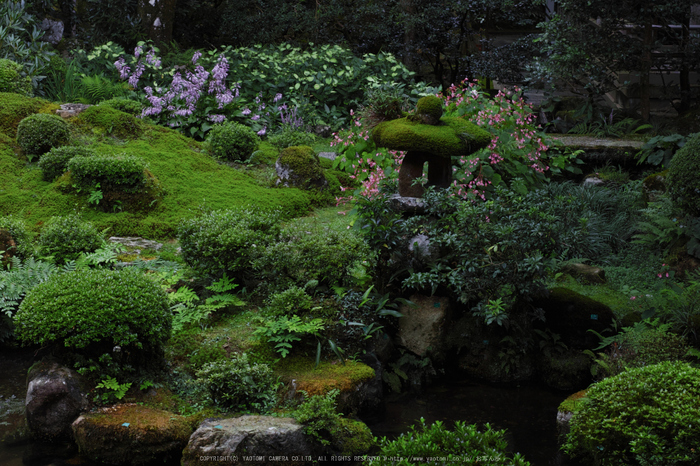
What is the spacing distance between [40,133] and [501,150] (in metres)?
6.78

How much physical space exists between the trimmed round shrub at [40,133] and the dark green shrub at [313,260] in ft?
16.7

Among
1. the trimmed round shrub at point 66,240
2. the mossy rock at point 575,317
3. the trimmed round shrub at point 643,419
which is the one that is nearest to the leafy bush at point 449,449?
the trimmed round shrub at point 643,419

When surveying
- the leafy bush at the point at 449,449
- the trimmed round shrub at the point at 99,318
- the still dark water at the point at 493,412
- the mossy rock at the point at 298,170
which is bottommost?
the still dark water at the point at 493,412

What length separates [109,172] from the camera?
8086 mm

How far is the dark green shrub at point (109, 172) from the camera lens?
8047 mm

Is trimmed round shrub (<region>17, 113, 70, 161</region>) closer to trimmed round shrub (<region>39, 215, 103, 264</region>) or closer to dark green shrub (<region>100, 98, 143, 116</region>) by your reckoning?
dark green shrub (<region>100, 98, 143, 116</region>)

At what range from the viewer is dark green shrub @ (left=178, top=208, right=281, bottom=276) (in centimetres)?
593

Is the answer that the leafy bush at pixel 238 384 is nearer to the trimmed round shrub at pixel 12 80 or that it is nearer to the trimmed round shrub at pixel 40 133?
the trimmed round shrub at pixel 40 133

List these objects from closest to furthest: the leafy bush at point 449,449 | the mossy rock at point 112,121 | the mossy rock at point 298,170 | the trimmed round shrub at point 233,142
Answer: the leafy bush at point 449,449, the mossy rock at point 298,170, the mossy rock at point 112,121, the trimmed round shrub at point 233,142

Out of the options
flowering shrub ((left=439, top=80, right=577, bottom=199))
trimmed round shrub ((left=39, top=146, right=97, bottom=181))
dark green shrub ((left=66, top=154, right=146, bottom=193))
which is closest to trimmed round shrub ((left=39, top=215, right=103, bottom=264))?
dark green shrub ((left=66, top=154, right=146, bottom=193))

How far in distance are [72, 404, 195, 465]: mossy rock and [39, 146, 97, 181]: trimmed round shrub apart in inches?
205

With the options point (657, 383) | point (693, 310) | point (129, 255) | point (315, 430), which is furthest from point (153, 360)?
point (693, 310)

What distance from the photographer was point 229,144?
33.4 feet

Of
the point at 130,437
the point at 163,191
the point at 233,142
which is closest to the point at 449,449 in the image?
the point at 130,437
